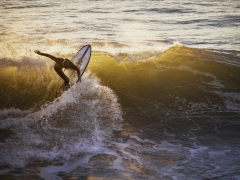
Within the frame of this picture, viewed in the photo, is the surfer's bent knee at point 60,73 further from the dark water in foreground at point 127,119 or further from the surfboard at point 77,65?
the dark water in foreground at point 127,119

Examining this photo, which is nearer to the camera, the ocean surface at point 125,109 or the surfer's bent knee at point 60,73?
the ocean surface at point 125,109

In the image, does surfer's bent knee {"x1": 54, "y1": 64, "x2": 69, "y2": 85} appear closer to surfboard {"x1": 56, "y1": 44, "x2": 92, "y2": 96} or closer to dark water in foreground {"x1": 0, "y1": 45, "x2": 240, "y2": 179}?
surfboard {"x1": 56, "y1": 44, "x2": 92, "y2": 96}

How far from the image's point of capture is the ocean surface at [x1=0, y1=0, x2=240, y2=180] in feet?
23.1

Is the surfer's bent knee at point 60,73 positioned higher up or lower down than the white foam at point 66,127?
higher up

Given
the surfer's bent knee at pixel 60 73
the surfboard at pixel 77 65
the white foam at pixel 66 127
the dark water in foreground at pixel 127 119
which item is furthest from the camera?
the surfboard at pixel 77 65

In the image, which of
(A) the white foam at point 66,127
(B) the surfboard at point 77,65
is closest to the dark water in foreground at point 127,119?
(A) the white foam at point 66,127

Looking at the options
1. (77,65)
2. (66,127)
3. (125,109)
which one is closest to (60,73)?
(77,65)

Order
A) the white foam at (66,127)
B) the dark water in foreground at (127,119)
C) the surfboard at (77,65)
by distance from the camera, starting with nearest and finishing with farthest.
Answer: the dark water in foreground at (127,119) < the white foam at (66,127) < the surfboard at (77,65)

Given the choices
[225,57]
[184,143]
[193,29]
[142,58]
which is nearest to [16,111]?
[184,143]

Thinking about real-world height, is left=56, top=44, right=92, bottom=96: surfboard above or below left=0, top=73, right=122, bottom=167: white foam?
above

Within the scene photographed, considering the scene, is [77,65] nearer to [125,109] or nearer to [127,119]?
[125,109]

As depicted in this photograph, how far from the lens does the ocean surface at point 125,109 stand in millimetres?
7055

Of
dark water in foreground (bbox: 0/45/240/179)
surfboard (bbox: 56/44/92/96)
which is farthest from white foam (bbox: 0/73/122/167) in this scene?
surfboard (bbox: 56/44/92/96)

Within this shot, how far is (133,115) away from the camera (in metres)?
10.1
